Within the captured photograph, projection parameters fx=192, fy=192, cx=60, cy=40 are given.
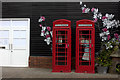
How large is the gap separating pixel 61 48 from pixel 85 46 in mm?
→ 1192

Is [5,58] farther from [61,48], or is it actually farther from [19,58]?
[61,48]

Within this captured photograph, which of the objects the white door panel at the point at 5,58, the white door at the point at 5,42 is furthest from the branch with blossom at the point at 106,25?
the white door panel at the point at 5,58

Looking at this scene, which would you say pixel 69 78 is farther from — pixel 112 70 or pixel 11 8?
pixel 11 8

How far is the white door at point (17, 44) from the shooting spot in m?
11.2

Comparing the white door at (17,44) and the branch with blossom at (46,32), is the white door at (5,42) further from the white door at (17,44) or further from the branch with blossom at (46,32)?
the branch with blossom at (46,32)

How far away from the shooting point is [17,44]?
37.0 ft

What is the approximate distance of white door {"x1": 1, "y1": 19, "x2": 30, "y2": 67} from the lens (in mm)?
11188

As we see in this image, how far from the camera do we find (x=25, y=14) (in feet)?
36.6

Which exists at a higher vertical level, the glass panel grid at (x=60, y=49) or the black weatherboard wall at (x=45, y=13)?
the black weatherboard wall at (x=45, y=13)

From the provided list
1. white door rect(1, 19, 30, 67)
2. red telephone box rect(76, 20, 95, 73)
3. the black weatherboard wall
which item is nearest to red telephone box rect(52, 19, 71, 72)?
red telephone box rect(76, 20, 95, 73)

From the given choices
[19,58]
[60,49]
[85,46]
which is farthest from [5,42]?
[85,46]

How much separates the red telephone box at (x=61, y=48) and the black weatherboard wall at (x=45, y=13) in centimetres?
137

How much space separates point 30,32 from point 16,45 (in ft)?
3.77

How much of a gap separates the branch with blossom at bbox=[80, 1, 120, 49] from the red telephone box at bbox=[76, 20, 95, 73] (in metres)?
1.49
